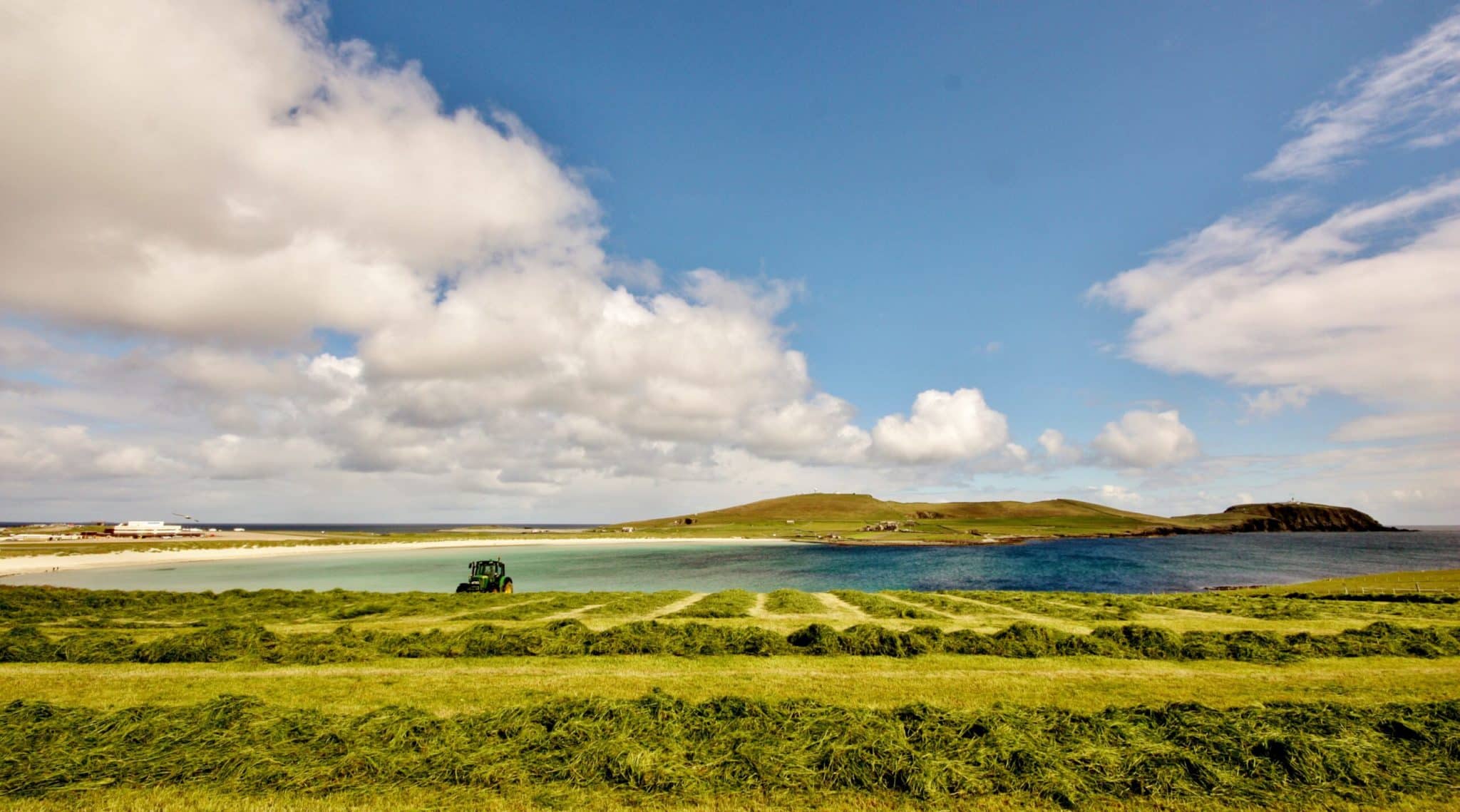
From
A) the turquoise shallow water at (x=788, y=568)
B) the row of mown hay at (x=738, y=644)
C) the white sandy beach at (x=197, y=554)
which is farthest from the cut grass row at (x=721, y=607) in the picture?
the white sandy beach at (x=197, y=554)

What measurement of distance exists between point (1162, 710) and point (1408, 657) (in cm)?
1407

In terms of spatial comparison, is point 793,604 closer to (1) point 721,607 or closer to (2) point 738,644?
(1) point 721,607

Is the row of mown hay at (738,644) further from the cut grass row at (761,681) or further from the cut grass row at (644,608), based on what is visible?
the cut grass row at (644,608)

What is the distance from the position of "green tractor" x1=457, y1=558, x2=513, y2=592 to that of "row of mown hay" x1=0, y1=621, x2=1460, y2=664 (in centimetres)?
2148

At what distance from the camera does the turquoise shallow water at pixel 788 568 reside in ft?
219

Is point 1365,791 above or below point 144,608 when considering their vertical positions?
above

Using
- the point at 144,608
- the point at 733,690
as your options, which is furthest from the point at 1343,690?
the point at 144,608

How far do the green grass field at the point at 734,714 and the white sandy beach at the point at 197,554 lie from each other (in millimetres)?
75576

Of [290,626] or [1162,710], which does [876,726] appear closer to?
[1162,710]

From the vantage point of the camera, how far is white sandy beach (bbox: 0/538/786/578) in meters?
76.3

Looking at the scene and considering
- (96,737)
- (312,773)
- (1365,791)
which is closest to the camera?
(1365,791)

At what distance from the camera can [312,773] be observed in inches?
362

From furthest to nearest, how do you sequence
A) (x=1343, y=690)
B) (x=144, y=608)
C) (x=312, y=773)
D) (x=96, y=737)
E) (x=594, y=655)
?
(x=144, y=608), (x=594, y=655), (x=1343, y=690), (x=96, y=737), (x=312, y=773)

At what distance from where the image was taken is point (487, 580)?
1687 inches
